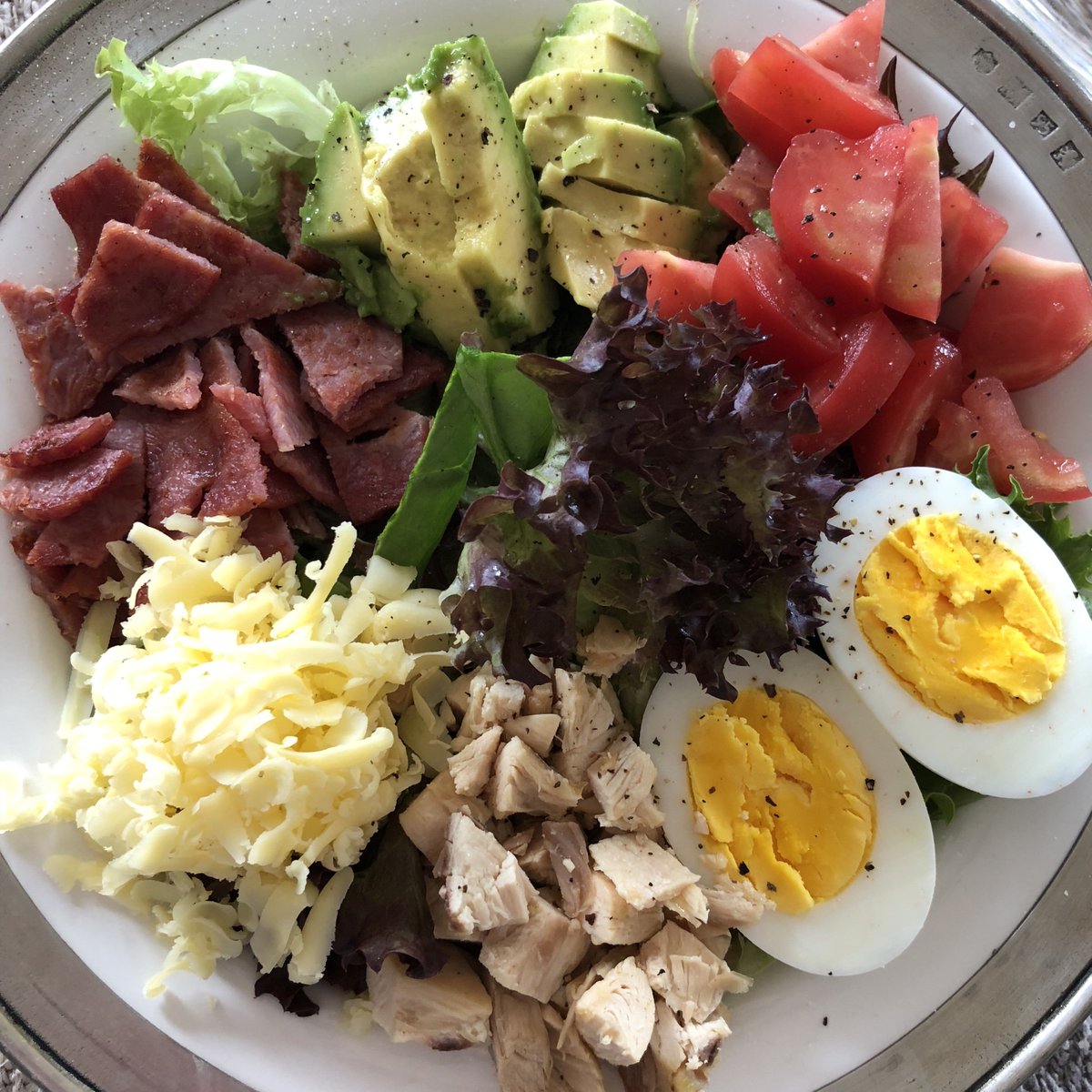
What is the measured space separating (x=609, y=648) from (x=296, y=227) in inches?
44.1

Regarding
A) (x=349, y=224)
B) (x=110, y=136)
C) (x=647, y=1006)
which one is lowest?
(x=647, y=1006)

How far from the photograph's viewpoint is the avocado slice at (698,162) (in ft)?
6.49

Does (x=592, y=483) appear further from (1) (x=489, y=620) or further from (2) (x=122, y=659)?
(2) (x=122, y=659)

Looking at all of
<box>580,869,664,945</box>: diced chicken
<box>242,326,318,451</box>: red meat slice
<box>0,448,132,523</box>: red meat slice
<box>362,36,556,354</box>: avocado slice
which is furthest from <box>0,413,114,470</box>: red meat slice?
<box>580,869,664,945</box>: diced chicken

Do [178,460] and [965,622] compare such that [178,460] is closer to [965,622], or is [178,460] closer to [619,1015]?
[619,1015]

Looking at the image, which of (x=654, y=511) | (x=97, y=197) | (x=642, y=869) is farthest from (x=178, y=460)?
(x=642, y=869)

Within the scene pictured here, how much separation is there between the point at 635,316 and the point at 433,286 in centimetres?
53

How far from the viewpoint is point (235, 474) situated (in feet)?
5.71

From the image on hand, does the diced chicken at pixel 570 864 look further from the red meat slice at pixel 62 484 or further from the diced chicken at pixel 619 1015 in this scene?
the red meat slice at pixel 62 484

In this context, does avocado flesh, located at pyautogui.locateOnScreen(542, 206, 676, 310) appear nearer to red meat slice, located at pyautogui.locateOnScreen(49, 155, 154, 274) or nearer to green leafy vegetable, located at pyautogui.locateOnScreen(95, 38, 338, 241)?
green leafy vegetable, located at pyautogui.locateOnScreen(95, 38, 338, 241)

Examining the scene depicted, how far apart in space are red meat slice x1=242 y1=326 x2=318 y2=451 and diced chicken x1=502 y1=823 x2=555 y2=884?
87cm

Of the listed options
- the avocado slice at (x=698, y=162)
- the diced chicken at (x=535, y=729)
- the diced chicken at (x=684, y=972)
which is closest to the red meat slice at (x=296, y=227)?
the avocado slice at (x=698, y=162)

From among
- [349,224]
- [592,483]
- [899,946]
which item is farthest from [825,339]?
[899,946]

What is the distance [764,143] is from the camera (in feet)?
6.18
